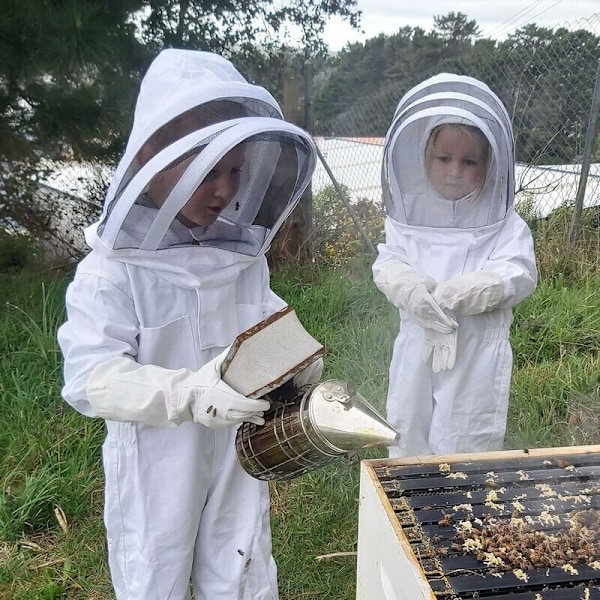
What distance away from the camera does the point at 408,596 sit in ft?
4.42

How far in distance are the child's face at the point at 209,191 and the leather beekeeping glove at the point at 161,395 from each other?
0.39 m

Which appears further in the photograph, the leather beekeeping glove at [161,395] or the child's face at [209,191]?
the child's face at [209,191]

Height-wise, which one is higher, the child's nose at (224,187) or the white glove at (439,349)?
the child's nose at (224,187)

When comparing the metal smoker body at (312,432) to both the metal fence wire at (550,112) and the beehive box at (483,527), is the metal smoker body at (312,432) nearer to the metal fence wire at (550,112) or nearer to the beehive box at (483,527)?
the beehive box at (483,527)

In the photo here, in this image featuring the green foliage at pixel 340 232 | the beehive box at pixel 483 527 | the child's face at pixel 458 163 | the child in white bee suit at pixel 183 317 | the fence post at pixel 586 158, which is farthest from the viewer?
the green foliage at pixel 340 232

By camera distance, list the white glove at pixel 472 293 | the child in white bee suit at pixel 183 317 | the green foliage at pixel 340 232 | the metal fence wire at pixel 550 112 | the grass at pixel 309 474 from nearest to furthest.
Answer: the child in white bee suit at pixel 183 317 → the white glove at pixel 472 293 → the grass at pixel 309 474 → the metal fence wire at pixel 550 112 → the green foliage at pixel 340 232

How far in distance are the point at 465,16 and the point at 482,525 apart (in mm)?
6260

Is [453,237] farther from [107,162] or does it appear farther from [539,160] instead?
[539,160]

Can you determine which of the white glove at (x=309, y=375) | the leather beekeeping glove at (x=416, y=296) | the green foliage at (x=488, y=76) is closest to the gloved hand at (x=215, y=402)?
the white glove at (x=309, y=375)

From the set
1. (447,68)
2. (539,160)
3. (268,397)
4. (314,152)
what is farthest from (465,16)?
(268,397)

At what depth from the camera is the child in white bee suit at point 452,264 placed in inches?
87.4

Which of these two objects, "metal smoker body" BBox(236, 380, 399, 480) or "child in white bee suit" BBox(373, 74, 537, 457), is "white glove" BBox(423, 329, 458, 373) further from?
"metal smoker body" BBox(236, 380, 399, 480)

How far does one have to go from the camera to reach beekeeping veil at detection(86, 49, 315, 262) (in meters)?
1.40

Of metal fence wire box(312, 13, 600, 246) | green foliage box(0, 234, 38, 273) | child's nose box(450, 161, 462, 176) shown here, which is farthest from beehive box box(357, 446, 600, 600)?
green foliage box(0, 234, 38, 273)
